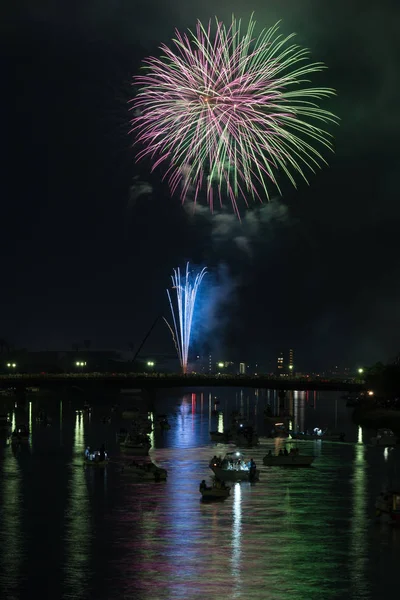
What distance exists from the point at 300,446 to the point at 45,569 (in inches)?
3253

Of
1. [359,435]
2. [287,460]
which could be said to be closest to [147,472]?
[287,460]


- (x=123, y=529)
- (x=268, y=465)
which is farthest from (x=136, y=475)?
(x=123, y=529)

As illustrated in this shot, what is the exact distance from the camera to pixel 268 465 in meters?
114

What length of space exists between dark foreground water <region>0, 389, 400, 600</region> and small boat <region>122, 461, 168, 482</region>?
4.36 feet

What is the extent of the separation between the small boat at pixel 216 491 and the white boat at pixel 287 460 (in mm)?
23381

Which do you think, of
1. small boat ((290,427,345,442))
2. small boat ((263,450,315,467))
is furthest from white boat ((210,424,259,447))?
small boat ((263,450,315,467))

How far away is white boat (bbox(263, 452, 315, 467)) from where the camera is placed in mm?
113250

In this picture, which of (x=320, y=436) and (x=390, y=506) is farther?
(x=320, y=436)

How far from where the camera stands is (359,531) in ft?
247

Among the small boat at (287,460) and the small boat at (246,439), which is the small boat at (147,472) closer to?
the small boat at (287,460)

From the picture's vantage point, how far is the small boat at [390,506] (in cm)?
7762

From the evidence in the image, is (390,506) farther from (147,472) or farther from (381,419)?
(381,419)

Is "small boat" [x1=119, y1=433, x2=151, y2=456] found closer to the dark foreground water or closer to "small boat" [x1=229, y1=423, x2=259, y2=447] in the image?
the dark foreground water

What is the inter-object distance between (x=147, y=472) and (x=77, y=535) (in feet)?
95.8
